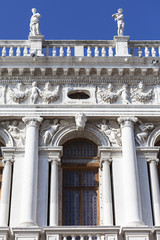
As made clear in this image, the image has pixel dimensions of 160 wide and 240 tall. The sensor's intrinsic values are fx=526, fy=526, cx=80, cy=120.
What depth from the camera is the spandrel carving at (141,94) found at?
18.0 m

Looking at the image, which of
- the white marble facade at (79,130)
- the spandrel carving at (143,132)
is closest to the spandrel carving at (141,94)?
the white marble facade at (79,130)

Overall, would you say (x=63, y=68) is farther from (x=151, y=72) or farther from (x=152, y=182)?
(x=152, y=182)

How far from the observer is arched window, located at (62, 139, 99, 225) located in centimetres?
1641

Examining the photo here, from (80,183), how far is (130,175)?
180 cm

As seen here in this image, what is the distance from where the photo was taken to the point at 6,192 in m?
16.2

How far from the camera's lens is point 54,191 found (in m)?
16.2

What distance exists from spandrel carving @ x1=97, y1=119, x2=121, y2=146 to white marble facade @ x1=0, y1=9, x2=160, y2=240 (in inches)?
1.3

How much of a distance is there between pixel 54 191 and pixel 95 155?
7.21 ft

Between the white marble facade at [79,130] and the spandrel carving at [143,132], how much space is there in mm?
34

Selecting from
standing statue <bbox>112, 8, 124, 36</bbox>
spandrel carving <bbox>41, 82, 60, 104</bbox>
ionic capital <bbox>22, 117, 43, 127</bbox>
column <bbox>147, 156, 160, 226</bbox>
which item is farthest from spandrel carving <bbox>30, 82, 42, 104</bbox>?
column <bbox>147, 156, 160, 226</bbox>

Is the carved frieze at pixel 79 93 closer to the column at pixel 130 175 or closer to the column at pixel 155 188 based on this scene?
the column at pixel 130 175

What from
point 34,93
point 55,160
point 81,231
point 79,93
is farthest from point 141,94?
point 81,231

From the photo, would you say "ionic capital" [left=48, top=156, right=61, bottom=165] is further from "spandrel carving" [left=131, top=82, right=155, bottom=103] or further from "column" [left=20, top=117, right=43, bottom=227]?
"spandrel carving" [left=131, top=82, right=155, bottom=103]

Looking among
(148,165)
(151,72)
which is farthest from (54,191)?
(151,72)
